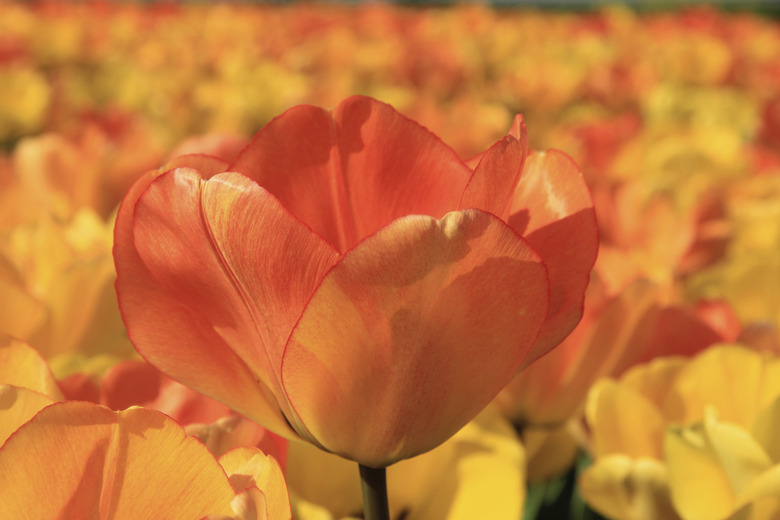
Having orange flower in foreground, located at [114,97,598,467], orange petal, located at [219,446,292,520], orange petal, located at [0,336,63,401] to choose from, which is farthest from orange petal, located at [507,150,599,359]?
orange petal, located at [0,336,63,401]

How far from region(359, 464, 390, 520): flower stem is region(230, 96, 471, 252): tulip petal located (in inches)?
4.5

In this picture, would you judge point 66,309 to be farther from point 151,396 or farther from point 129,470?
point 129,470

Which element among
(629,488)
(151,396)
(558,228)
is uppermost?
(558,228)

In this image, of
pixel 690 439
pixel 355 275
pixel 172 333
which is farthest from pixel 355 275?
pixel 690 439

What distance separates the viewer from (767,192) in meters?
1.44

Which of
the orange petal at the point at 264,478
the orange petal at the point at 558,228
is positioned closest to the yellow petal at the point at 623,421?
the orange petal at the point at 558,228

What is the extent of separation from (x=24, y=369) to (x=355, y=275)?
194mm

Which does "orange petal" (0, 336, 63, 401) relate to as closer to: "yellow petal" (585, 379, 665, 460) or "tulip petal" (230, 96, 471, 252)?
"tulip petal" (230, 96, 471, 252)

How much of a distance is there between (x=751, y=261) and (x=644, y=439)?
0.34 m

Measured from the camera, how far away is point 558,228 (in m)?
0.47

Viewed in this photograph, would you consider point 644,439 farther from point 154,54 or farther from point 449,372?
point 154,54

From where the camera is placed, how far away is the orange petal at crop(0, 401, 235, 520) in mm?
375

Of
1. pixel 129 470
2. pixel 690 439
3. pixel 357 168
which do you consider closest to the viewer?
pixel 129 470

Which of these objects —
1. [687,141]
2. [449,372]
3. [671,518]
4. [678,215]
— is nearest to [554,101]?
[687,141]
